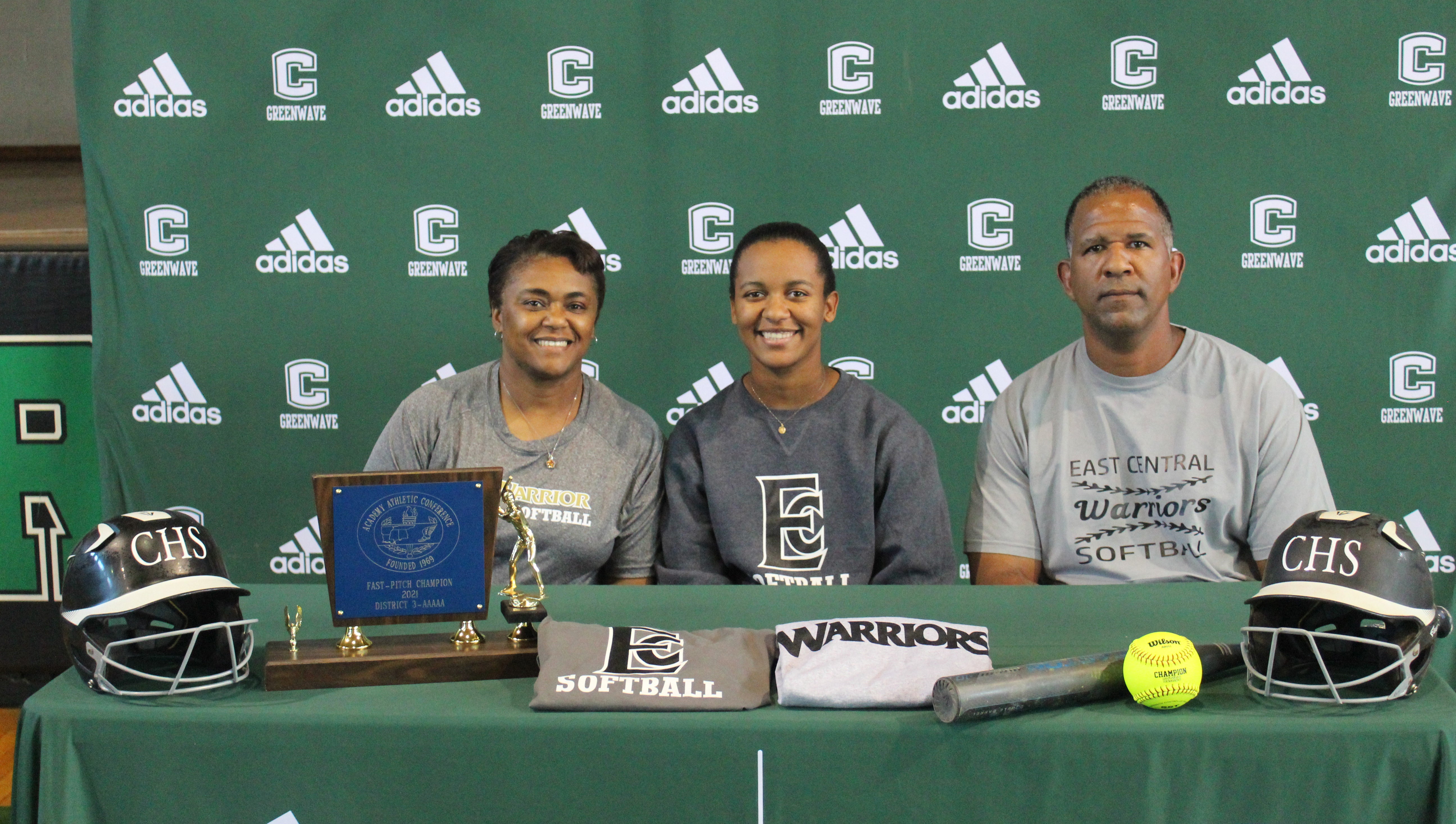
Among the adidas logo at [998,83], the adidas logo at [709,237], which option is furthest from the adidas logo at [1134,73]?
the adidas logo at [709,237]

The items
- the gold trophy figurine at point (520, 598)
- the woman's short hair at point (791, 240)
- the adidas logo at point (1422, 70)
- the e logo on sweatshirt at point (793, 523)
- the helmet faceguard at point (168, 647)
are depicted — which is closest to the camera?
the helmet faceguard at point (168, 647)

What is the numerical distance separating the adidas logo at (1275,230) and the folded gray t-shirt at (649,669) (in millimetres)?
2358

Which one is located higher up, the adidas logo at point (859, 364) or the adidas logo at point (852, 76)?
the adidas logo at point (852, 76)

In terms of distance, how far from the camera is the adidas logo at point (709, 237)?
316cm

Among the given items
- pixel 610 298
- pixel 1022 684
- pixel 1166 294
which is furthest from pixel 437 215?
pixel 1022 684

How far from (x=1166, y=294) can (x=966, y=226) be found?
3.20ft

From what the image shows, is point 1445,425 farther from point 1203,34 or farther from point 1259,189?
point 1203,34

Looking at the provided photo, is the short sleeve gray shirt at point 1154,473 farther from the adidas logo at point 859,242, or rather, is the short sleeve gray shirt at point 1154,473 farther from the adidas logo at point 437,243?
the adidas logo at point 437,243

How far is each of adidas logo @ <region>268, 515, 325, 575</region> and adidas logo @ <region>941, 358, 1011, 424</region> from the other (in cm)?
199

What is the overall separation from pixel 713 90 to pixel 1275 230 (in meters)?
1.67

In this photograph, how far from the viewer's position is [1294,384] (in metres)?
3.06

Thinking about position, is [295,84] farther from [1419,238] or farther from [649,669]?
[1419,238]

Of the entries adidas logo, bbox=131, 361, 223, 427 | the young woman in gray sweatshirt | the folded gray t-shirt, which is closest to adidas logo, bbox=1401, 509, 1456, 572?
the young woman in gray sweatshirt

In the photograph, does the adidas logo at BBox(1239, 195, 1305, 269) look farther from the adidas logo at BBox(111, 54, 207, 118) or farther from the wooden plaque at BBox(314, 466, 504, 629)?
the adidas logo at BBox(111, 54, 207, 118)
